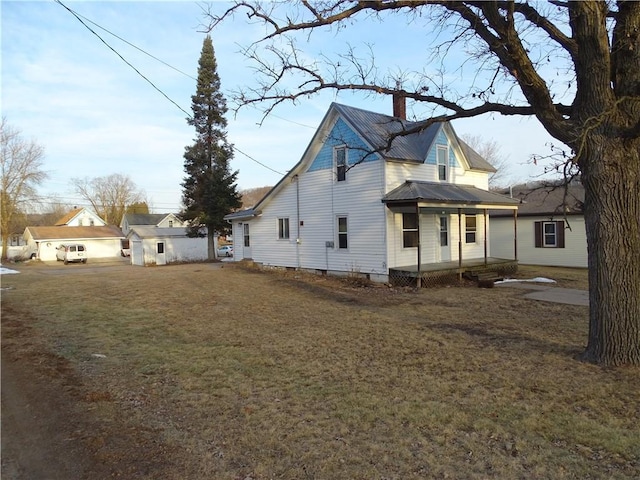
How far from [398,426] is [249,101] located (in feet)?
19.6

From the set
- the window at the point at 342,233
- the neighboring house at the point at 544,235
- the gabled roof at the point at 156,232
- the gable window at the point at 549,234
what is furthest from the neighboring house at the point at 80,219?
the gable window at the point at 549,234

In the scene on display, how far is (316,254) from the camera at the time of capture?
19.0m

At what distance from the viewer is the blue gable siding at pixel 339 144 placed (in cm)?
1692

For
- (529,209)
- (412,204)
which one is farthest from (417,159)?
(529,209)

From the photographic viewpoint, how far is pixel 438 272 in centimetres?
1579

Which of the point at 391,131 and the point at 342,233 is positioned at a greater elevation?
the point at 391,131

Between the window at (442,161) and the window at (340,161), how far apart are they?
13.1 feet

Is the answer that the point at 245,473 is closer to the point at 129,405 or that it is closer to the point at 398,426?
the point at 398,426

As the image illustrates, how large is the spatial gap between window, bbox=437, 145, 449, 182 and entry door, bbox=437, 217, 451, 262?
1758 millimetres

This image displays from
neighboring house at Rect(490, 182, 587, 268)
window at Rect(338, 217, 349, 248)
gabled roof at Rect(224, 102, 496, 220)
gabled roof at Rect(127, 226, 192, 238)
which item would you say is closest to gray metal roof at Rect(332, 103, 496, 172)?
gabled roof at Rect(224, 102, 496, 220)

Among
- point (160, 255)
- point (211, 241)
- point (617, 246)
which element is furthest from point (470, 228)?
point (160, 255)

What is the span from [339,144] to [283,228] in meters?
5.25

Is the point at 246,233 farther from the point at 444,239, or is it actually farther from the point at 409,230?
the point at 444,239

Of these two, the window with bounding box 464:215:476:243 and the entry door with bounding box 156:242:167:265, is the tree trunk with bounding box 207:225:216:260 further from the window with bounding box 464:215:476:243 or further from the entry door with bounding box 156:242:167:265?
the window with bounding box 464:215:476:243
